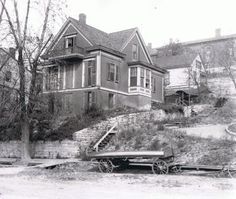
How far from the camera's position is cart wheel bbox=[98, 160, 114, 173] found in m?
17.1

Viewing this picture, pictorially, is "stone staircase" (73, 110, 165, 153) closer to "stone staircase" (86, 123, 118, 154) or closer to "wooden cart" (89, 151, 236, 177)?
"stone staircase" (86, 123, 118, 154)

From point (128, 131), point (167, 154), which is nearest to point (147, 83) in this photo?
point (128, 131)

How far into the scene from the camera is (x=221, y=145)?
18.7 m

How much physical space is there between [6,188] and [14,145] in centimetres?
1734

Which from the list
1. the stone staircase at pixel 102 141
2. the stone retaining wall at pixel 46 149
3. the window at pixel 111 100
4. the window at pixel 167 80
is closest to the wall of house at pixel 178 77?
the window at pixel 167 80

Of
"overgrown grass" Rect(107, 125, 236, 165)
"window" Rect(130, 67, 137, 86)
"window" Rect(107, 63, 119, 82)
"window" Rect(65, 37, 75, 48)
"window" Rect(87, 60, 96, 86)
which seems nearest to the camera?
"overgrown grass" Rect(107, 125, 236, 165)

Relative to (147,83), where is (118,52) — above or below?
above

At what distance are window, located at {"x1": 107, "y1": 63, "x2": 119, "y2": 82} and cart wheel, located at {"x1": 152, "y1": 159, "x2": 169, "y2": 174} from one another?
18.9m

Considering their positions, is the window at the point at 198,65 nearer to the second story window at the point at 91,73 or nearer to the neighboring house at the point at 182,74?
the neighboring house at the point at 182,74

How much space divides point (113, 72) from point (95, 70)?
244 centimetres

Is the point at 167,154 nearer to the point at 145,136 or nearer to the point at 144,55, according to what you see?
the point at 145,136

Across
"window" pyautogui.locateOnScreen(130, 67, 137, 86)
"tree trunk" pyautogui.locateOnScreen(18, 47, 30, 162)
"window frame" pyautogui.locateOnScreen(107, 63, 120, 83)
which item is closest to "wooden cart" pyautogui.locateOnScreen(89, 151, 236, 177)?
"tree trunk" pyautogui.locateOnScreen(18, 47, 30, 162)

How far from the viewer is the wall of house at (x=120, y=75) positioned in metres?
33.7

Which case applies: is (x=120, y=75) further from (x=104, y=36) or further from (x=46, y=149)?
(x=46, y=149)
